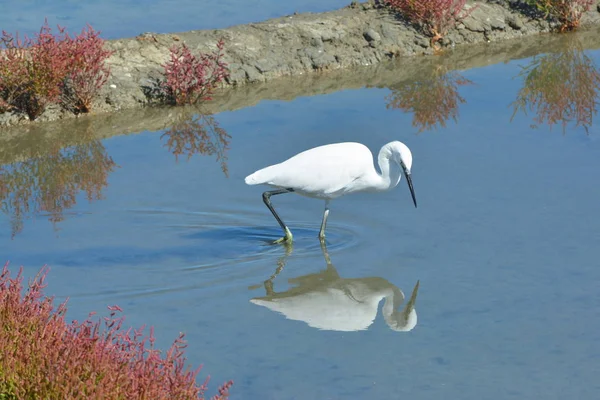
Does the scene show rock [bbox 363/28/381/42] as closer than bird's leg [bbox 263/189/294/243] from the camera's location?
No

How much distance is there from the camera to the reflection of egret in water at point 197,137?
40.5ft

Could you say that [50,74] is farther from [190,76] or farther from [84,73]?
[190,76]

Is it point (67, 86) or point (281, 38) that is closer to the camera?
point (67, 86)

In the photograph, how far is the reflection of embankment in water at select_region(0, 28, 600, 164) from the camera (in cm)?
1293

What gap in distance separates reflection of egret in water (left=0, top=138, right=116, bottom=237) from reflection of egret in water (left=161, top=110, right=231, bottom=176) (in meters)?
0.84

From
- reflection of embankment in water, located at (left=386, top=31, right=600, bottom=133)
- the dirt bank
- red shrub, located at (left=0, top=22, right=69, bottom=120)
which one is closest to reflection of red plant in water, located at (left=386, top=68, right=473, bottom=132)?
reflection of embankment in water, located at (left=386, top=31, right=600, bottom=133)

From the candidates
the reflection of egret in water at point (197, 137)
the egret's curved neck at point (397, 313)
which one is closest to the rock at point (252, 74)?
the reflection of egret in water at point (197, 137)

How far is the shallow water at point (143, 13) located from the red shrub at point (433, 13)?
263 centimetres

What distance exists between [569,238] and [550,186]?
139cm

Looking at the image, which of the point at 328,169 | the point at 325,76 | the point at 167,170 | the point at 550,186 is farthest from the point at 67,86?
the point at 550,186

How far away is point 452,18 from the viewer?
52.0 feet

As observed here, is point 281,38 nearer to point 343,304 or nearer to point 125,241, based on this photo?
point 125,241

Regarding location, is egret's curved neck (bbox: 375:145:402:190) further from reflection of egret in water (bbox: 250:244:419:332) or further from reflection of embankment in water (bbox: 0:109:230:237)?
reflection of embankment in water (bbox: 0:109:230:237)

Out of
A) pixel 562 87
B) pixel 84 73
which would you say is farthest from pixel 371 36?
pixel 84 73
